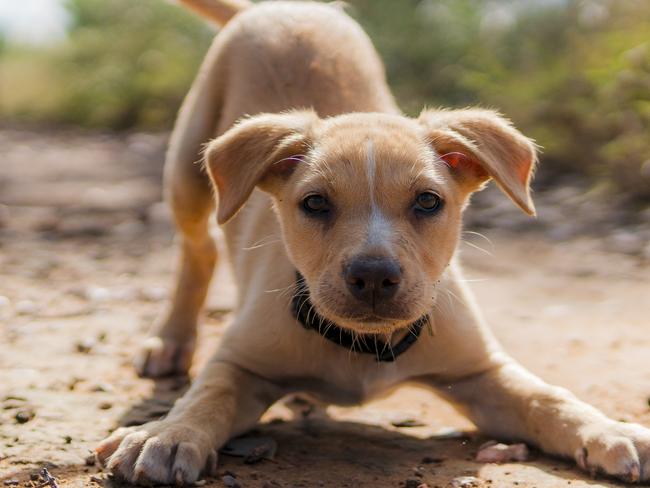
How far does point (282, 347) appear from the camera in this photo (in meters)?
4.01

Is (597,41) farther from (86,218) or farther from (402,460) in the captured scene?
(402,460)

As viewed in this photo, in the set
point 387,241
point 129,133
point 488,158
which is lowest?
point 129,133

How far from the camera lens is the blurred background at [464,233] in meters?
4.30

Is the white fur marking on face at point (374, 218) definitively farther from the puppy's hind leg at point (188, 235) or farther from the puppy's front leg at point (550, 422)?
the puppy's hind leg at point (188, 235)

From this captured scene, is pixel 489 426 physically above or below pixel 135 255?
above

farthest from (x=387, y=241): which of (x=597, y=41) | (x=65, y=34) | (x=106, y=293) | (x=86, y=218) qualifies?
(x=65, y=34)

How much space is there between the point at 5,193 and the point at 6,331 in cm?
519

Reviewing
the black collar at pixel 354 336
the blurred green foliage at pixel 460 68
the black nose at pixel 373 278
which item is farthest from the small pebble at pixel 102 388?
the blurred green foliage at pixel 460 68

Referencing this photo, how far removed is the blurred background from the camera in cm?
Answer: 430

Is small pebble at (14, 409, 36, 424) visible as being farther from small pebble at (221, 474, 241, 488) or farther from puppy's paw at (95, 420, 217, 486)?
small pebble at (221, 474, 241, 488)

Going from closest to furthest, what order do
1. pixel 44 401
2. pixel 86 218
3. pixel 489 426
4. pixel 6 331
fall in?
pixel 489 426
pixel 44 401
pixel 6 331
pixel 86 218

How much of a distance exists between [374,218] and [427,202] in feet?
0.94

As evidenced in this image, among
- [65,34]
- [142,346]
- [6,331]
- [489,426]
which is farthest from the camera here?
[65,34]

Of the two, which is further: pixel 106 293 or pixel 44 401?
pixel 106 293
